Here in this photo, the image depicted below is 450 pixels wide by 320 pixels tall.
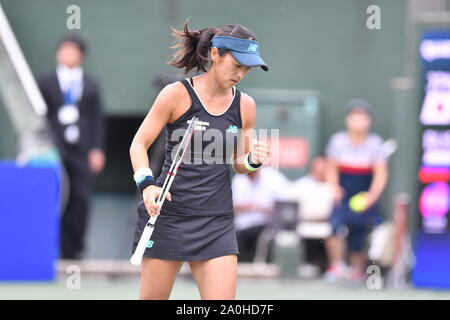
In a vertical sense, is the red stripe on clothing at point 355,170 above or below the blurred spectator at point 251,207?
above

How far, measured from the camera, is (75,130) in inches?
471

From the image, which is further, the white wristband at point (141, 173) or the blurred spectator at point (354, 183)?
the blurred spectator at point (354, 183)

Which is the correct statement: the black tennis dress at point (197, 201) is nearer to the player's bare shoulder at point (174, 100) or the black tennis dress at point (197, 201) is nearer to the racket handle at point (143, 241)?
the player's bare shoulder at point (174, 100)

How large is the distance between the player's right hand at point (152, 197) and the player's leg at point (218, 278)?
45cm

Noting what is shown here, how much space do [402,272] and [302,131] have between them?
317 centimetres

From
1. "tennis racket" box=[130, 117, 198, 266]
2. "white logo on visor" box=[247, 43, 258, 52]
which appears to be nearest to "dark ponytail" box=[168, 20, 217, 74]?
"white logo on visor" box=[247, 43, 258, 52]

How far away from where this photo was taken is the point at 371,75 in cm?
1427

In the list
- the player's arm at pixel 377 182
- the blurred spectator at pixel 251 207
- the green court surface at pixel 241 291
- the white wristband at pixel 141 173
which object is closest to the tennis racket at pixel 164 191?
the white wristband at pixel 141 173

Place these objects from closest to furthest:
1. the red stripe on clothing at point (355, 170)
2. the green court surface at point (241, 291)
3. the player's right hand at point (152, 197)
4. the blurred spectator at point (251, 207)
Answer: the player's right hand at point (152, 197) → the green court surface at point (241, 291) → the red stripe on clothing at point (355, 170) → the blurred spectator at point (251, 207)

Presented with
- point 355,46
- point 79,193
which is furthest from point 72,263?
point 355,46

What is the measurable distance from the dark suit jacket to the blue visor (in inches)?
224

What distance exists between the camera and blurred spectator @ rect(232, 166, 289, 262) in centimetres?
1250

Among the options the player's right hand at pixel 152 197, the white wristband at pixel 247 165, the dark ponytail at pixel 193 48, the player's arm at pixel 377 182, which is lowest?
the player's arm at pixel 377 182

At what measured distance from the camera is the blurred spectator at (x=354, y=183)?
11.9m
